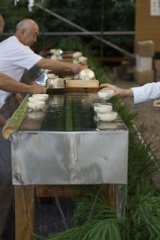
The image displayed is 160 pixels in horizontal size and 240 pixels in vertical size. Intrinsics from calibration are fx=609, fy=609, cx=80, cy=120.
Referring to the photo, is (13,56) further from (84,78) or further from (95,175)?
(95,175)

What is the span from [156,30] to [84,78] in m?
8.09

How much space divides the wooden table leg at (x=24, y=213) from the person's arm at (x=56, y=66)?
96.1 inches

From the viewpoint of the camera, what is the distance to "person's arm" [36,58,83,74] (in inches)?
238

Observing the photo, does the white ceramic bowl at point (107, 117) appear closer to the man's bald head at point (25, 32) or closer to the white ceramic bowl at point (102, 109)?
the white ceramic bowl at point (102, 109)

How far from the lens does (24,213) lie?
376 cm

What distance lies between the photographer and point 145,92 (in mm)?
4113

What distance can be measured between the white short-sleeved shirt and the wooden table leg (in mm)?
2290

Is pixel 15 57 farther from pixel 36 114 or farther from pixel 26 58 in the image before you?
pixel 36 114

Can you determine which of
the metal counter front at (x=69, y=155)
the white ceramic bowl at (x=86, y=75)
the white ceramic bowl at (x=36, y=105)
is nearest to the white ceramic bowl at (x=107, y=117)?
the metal counter front at (x=69, y=155)

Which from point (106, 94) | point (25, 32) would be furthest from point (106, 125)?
point (25, 32)

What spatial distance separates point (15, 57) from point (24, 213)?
8.85 ft

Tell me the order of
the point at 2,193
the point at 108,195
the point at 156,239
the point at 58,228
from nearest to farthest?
the point at 156,239 → the point at 108,195 → the point at 2,193 → the point at 58,228

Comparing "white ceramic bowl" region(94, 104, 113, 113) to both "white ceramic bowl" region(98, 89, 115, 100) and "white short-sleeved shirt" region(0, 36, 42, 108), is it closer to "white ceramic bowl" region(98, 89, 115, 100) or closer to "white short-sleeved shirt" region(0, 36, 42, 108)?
"white ceramic bowl" region(98, 89, 115, 100)

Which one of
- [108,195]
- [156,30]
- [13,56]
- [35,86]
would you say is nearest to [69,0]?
[156,30]
